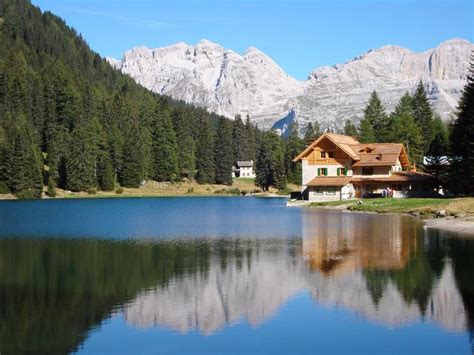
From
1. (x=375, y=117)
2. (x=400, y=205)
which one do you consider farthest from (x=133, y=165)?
(x=400, y=205)

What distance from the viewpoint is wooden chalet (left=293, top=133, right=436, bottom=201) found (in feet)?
278

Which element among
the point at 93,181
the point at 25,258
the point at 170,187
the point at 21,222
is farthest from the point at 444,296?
the point at 170,187

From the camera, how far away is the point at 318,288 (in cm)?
2588

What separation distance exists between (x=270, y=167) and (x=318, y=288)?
373ft

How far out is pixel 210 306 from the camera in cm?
2270

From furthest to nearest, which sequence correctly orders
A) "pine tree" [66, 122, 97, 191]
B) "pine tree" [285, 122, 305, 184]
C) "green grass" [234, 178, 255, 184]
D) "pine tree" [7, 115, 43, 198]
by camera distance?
"green grass" [234, 178, 255, 184]
"pine tree" [285, 122, 305, 184]
"pine tree" [66, 122, 97, 191]
"pine tree" [7, 115, 43, 198]

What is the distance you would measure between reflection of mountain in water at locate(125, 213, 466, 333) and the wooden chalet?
46475mm

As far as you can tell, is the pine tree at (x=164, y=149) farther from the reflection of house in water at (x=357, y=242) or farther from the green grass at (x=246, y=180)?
the reflection of house in water at (x=357, y=242)

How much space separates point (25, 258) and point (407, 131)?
89.8m

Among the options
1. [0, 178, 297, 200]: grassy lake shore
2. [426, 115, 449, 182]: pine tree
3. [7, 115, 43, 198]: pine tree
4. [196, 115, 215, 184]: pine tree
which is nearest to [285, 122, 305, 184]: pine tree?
[0, 178, 297, 200]: grassy lake shore

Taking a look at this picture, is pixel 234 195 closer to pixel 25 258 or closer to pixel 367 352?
pixel 25 258

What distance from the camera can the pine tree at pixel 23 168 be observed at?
109250 millimetres

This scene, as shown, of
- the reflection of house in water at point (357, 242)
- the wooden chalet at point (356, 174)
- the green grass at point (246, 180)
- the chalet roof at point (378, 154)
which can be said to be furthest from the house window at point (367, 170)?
the green grass at point (246, 180)

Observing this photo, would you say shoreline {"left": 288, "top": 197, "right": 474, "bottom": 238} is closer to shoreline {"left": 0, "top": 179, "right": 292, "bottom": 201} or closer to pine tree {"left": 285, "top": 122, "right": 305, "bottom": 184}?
shoreline {"left": 0, "top": 179, "right": 292, "bottom": 201}
